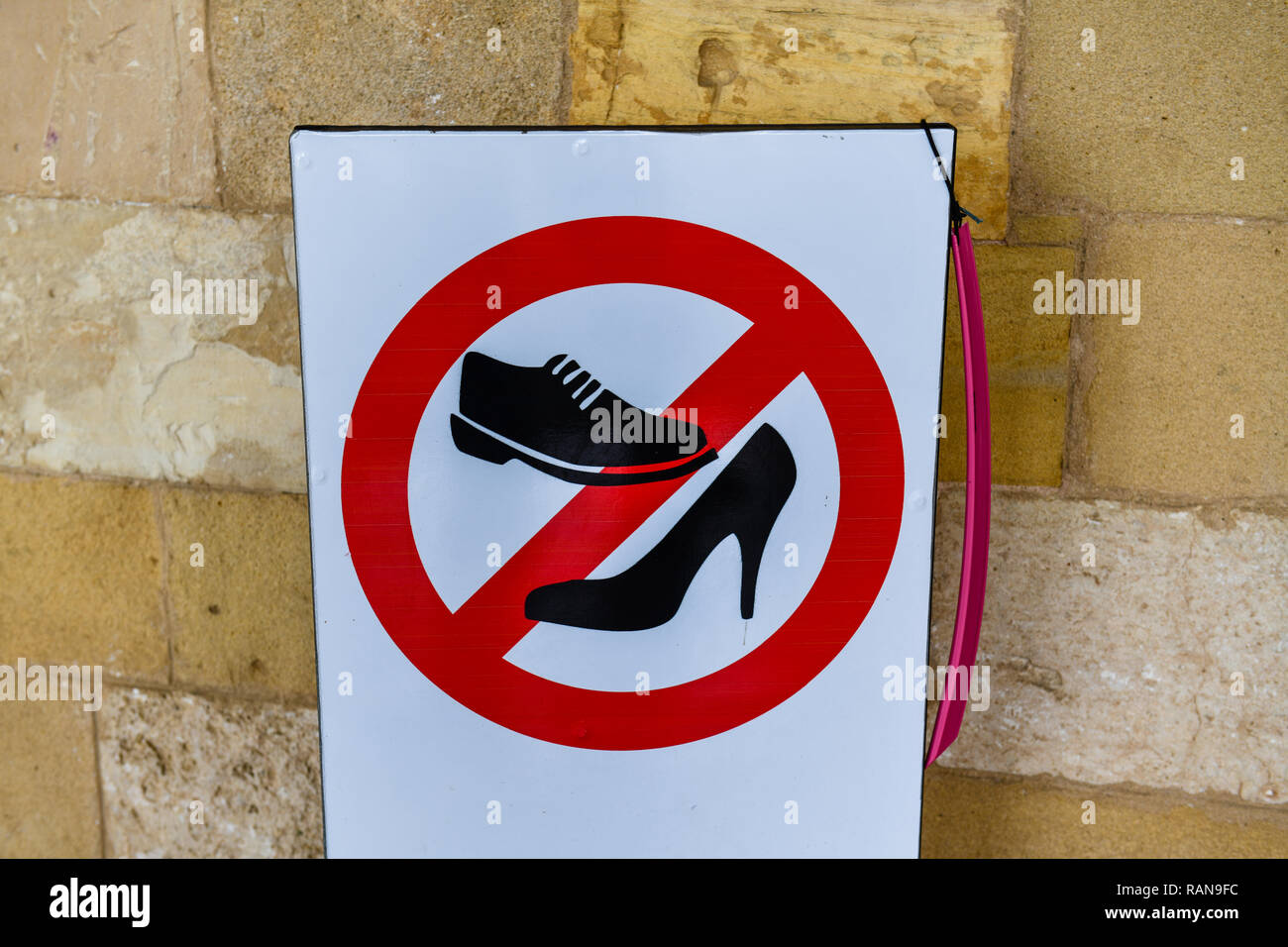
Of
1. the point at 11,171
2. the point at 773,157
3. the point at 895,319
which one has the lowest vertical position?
the point at 895,319

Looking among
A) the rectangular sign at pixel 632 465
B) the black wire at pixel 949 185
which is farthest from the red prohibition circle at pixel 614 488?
the black wire at pixel 949 185

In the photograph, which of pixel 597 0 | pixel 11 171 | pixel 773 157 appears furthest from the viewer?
pixel 11 171

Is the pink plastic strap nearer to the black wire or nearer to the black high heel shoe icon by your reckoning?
the black wire

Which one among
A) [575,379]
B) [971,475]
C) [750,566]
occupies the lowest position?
[750,566]

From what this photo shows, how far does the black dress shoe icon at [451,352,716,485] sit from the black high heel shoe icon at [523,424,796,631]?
0.05 m

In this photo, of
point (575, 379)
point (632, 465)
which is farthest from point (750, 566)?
point (575, 379)

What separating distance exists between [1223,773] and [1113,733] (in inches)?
6.4

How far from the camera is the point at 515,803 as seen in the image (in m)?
1.01

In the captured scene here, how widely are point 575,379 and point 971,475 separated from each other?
452 millimetres

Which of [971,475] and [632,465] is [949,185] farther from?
[632,465]

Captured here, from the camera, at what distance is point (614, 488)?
3.05 ft

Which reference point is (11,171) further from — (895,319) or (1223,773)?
(1223,773)

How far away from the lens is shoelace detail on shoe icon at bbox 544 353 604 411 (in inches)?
36.7

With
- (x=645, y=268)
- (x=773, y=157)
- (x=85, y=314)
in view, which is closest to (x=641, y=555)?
(x=645, y=268)
